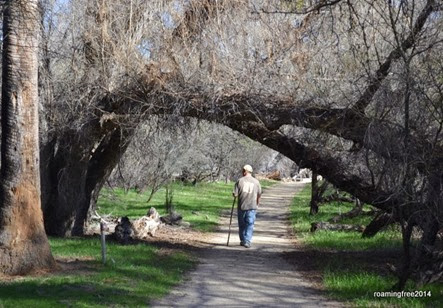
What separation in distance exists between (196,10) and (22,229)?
254 inches

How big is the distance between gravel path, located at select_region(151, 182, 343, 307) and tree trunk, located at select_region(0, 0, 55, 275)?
255 cm

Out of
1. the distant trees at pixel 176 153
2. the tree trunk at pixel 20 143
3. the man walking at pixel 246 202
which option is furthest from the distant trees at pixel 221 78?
the tree trunk at pixel 20 143

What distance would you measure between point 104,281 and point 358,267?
4641 millimetres

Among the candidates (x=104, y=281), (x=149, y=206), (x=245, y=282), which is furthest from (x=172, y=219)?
(x=104, y=281)

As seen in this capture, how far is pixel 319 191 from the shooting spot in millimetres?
27984

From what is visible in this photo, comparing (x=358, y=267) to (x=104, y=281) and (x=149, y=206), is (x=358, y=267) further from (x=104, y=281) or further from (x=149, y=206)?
(x=149, y=206)

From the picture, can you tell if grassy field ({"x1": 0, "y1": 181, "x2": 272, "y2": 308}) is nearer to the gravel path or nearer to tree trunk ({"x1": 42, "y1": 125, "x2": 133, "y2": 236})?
the gravel path

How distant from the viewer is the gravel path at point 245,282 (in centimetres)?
968

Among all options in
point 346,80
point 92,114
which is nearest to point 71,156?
point 92,114

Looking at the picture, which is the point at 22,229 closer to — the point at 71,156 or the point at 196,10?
the point at 71,156

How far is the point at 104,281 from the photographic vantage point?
10.7 metres

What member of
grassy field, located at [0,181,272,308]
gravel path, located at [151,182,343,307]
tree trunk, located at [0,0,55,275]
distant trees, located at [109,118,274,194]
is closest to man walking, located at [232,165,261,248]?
gravel path, located at [151,182,343,307]

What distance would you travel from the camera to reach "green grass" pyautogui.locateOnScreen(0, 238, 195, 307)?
9.14 meters

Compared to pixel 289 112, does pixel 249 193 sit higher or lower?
lower
